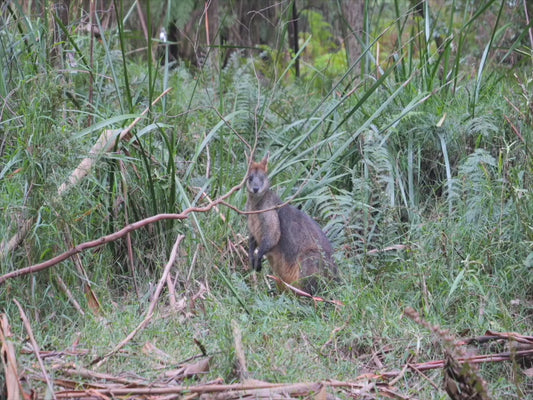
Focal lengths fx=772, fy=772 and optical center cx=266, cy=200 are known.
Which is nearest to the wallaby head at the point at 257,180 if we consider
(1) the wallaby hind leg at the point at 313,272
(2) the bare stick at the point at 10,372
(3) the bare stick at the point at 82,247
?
(1) the wallaby hind leg at the point at 313,272

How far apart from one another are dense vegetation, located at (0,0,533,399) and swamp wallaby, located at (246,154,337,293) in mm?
192

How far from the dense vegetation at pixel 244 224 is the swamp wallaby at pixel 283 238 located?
0.19 m

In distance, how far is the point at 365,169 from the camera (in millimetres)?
6398

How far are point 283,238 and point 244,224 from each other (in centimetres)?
50

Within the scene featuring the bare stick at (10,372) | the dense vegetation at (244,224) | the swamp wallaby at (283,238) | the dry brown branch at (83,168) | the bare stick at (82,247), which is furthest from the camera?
the swamp wallaby at (283,238)

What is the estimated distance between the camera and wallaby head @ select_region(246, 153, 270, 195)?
609 cm

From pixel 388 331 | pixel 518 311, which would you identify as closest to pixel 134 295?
pixel 388 331

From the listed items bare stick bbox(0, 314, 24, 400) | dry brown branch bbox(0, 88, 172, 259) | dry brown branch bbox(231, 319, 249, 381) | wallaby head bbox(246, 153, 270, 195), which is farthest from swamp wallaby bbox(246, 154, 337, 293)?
bare stick bbox(0, 314, 24, 400)

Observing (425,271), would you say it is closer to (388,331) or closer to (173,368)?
(388,331)

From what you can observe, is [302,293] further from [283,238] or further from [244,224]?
[244,224]

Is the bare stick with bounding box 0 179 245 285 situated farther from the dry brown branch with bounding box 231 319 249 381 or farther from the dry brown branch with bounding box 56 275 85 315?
the dry brown branch with bounding box 231 319 249 381

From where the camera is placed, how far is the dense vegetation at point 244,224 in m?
4.48

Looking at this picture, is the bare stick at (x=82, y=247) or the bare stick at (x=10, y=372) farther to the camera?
the bare stick at (x=82, y=247)

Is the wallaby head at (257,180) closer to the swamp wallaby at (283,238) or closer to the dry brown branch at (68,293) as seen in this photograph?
the swamp wallaby at (283,238)
